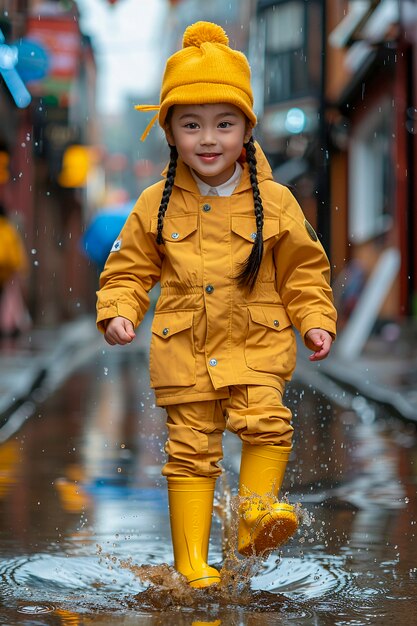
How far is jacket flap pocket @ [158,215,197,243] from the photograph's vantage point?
12.9 feet

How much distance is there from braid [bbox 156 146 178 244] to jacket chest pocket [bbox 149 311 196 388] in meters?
0.25

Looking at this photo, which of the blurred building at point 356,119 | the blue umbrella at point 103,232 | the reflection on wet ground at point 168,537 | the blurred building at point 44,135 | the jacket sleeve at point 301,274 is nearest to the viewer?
the reflection on wet ground at point 168,537

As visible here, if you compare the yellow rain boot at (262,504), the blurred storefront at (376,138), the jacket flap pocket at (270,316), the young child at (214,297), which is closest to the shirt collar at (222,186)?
the young child at (214,297)

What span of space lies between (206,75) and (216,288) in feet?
2.13

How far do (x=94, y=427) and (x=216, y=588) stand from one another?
592 centimetres

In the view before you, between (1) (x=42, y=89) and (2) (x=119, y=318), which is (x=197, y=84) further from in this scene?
(1) (x=42, y=89)

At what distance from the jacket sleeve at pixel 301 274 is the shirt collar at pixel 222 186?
158 millimetres

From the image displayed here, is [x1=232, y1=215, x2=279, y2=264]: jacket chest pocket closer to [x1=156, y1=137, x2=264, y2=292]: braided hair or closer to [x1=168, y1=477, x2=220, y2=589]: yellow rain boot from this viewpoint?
[x1=156, y1=137, x2=264, y2=292]: braided hair

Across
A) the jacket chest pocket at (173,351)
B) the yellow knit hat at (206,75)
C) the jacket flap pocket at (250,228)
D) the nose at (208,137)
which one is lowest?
the jacket chest pocket at (173,351)

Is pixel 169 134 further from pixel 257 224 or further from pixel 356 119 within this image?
pixel 356 119

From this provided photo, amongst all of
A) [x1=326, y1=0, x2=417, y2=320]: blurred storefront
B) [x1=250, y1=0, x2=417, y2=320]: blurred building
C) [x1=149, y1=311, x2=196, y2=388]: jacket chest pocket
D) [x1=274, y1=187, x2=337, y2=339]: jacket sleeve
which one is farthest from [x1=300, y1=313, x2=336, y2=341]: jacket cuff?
[x1=326, y1=0, x2=417, y2=320]: blurred storefront

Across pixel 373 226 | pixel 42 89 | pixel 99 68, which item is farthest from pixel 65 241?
pixel 373 226

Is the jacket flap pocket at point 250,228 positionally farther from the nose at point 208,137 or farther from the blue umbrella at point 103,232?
the blue umbrella at point 103,232

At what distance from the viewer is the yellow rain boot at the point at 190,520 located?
12.7ft
